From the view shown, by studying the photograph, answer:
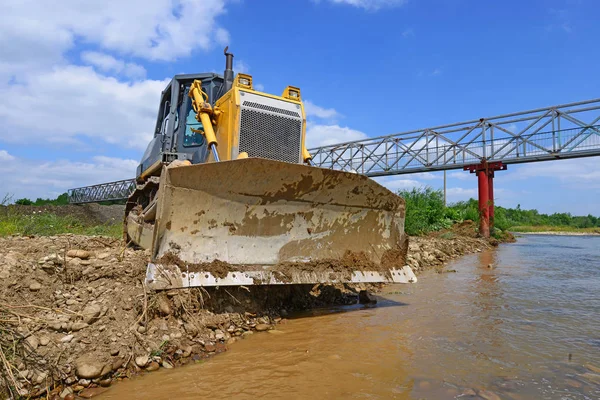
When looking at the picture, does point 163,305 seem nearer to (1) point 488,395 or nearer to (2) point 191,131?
(1) point 488,395

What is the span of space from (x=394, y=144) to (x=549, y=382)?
899 inches

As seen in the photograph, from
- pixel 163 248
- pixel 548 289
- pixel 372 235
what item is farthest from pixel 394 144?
pixel 163 248

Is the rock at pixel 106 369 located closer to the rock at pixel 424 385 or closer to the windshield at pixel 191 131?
the rock at pixel 424 385

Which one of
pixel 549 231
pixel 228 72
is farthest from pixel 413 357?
pixel 549 231

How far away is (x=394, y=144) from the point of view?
24.9 metres

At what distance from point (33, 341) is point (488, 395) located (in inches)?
123

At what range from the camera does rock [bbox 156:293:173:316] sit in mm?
3699

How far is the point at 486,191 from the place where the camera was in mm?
17406

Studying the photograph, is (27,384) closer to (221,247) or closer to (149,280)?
(149,280)

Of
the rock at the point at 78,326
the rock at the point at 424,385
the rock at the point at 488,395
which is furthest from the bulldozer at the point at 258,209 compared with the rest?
the rock at the point at 488,395

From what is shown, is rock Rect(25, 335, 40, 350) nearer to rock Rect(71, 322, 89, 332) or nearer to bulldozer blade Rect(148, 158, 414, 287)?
rock Rect(71, 322, 89, 332)

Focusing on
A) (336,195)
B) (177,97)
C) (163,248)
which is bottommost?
(163,248)

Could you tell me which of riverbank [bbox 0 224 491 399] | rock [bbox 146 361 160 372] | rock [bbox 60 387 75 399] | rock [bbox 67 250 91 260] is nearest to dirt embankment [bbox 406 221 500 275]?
riverbank [bbox 0 224 491 399]

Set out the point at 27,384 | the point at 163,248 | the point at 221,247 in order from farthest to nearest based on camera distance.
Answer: the point at 221,247, the point at 163,248, the point at 27,384
